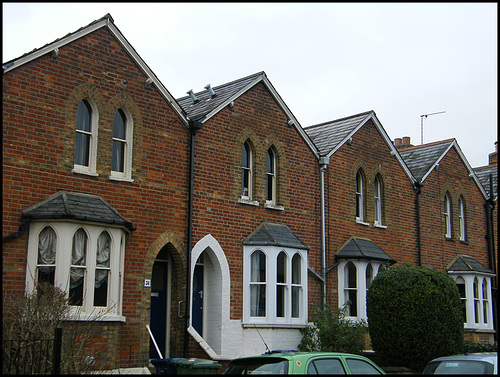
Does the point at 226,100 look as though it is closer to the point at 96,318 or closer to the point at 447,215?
the point at 96,318

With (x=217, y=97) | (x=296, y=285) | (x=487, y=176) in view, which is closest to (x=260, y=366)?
(x=296, y=285)

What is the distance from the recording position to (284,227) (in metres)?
19.3

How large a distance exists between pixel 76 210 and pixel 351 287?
9997mm

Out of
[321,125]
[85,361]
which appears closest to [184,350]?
[85,361]

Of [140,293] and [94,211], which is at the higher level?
[94,211]

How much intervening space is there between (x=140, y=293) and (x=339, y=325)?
5.74m

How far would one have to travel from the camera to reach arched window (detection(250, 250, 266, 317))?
59.0 feet

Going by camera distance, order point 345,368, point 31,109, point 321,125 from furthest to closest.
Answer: point 321,125 → point 31,109 → point 345,368

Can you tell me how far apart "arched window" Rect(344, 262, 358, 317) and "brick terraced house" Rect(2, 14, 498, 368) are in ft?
0.16

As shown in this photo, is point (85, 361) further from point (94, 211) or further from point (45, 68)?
point (45, 68)

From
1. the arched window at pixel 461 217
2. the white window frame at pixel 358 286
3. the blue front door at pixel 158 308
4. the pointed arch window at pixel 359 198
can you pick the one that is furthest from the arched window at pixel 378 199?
the blue front door at pixel 158 308

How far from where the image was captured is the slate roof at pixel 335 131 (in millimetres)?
21625

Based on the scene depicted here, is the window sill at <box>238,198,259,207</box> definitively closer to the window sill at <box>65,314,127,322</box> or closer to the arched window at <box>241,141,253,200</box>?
the arched window at <box>241,141,253,200</box>

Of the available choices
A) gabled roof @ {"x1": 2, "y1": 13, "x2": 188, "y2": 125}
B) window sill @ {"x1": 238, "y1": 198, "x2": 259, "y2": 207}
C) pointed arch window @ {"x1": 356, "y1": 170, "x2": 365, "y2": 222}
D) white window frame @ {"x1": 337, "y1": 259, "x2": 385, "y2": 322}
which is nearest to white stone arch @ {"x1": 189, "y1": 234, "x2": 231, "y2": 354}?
window sill @ {"x1": 238, "y1": 198, "x2": 259, "y2": 207}
